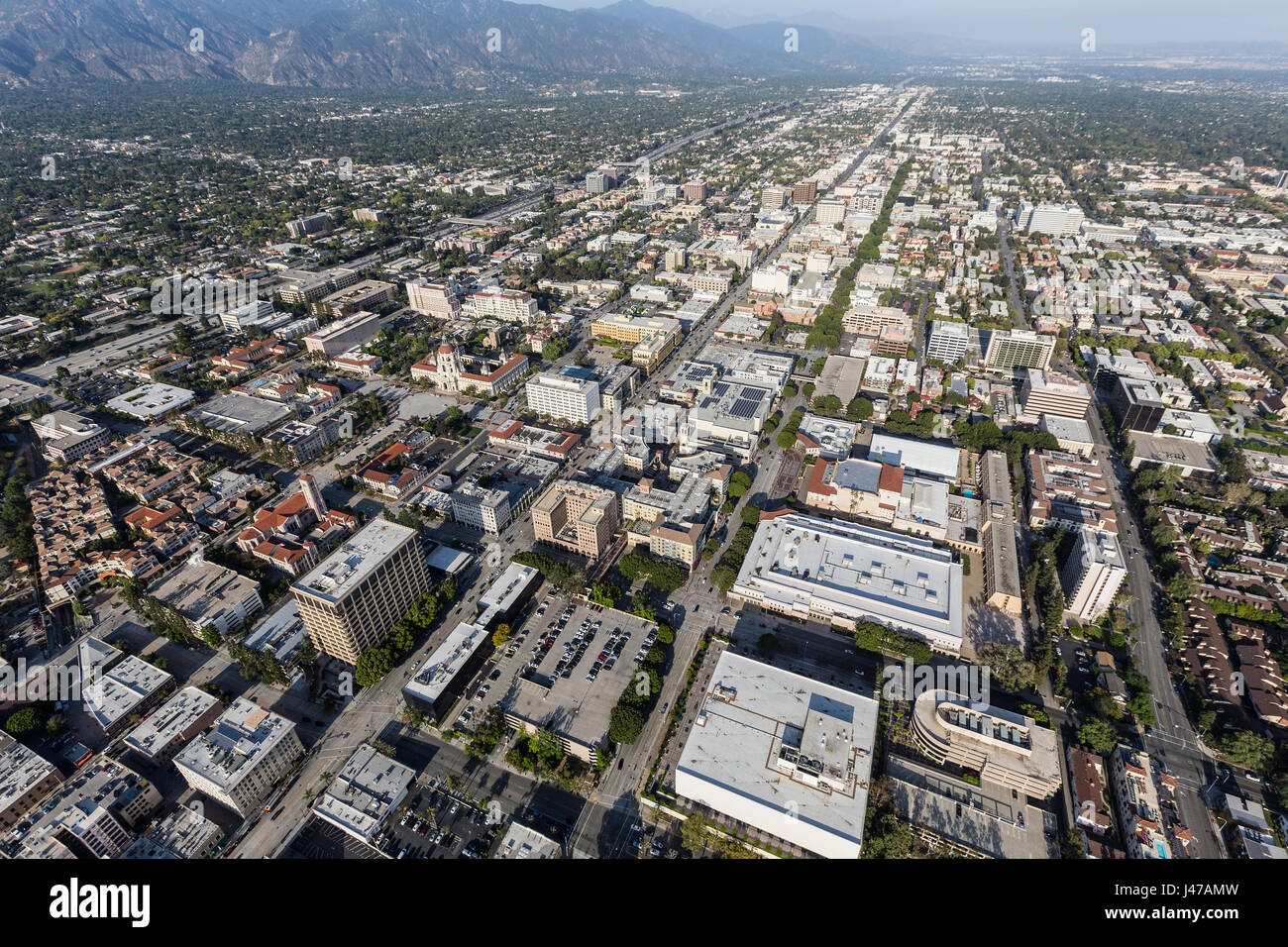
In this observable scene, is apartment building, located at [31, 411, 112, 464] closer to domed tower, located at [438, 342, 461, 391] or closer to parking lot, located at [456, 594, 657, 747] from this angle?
domed tower, located at [438, 342, 461, 391]

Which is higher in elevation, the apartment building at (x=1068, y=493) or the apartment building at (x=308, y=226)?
the apartment building at (x=308, y=226)

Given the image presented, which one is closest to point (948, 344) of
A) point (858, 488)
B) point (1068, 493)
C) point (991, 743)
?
point (1068, 493)

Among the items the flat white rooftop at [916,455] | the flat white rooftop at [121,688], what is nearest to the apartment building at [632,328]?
the flat white rooftop at [916,455]

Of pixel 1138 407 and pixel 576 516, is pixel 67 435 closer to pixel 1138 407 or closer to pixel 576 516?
pixel 576 516

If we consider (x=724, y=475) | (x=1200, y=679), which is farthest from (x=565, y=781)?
(x=1200, y=679)

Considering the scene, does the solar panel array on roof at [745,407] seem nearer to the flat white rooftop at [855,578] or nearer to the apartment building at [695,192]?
the flat white rooftop at [855,578]
